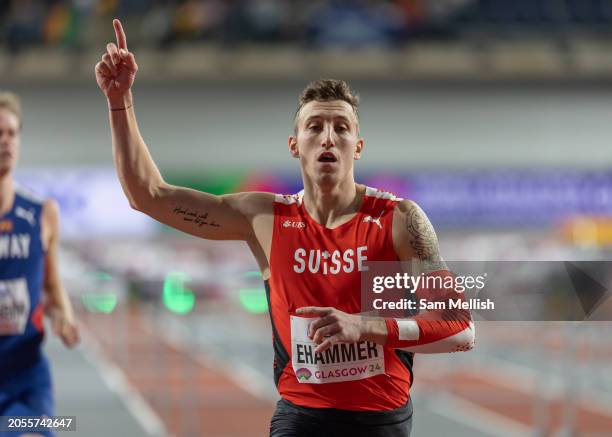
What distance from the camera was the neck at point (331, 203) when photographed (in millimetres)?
2984

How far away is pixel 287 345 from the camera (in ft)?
9.46

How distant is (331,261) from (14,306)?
1667 mm

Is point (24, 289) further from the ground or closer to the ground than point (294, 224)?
closer to the ground

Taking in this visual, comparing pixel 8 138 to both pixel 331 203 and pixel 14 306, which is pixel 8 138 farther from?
pixel 331 203

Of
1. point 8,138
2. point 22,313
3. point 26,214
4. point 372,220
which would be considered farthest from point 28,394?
point 372,220

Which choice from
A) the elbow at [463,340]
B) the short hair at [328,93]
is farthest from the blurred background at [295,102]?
the elbow at [463,340]

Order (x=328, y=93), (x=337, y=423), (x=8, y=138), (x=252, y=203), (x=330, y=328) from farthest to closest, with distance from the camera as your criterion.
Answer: (x=8, y=138) < (x=252, y=203) < (x=328, y=93) < (x=337, y=423) < (x=330, y=328)

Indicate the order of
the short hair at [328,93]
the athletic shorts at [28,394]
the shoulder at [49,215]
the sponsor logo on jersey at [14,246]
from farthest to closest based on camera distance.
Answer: the shoulder at [49,215]
the sponsor logo on jersey at [14,246]
the athletic shorts at [28,394]
the short hair at [328,93]

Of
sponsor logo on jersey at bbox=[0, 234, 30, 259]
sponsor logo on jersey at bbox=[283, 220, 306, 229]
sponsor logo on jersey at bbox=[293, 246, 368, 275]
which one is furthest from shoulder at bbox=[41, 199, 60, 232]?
sponsor logo on jersey at bbox=[293, 246, 368, 275]

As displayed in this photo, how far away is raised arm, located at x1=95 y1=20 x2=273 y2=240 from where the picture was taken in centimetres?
291

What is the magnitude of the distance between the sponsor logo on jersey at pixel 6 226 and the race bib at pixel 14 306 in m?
0.21

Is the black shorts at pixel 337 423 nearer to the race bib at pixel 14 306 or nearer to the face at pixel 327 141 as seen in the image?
the face at pixel 327 141

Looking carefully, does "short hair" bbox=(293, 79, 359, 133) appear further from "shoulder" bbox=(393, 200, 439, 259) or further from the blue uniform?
the blue uniform

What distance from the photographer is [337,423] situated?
2.76 m
